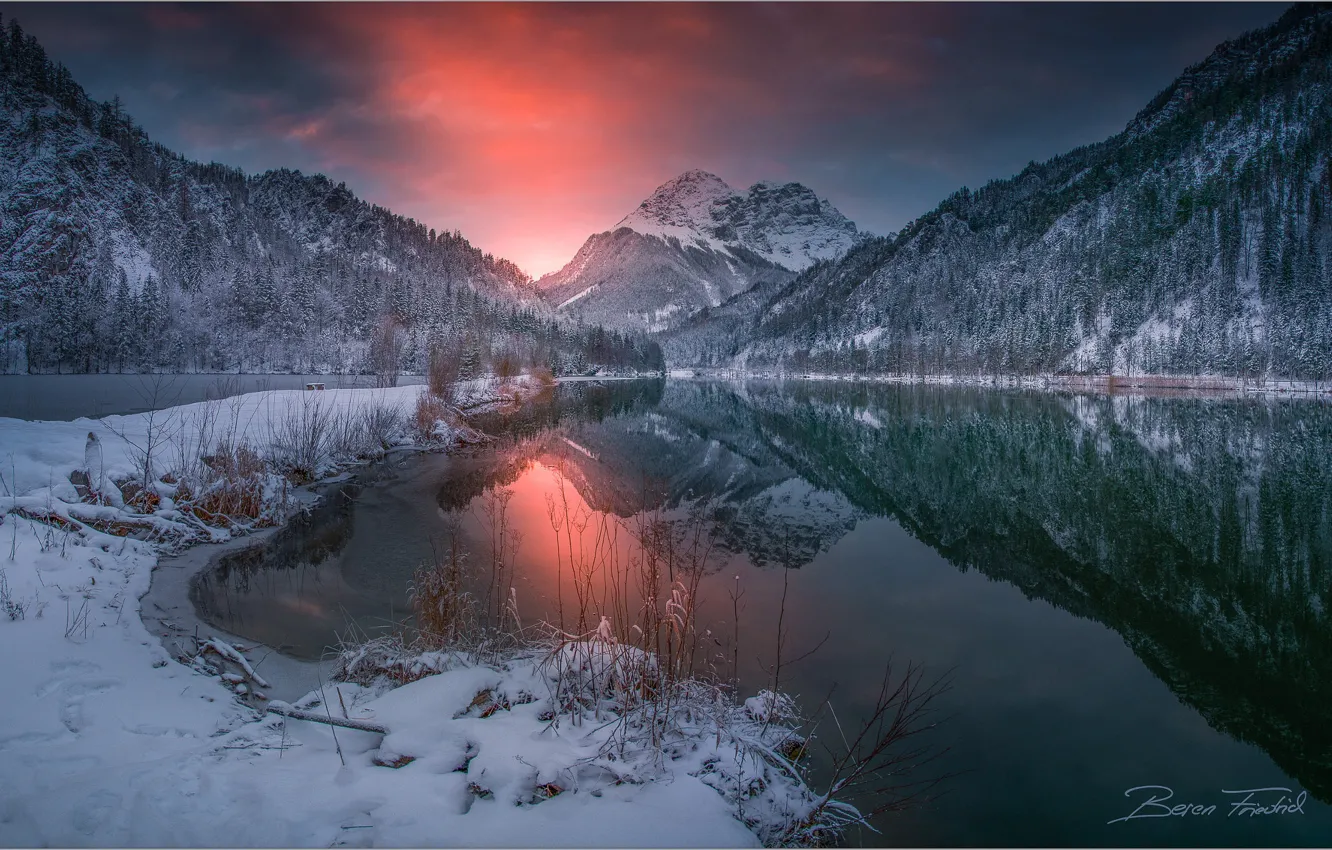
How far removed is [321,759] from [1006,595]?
1023 centimetres

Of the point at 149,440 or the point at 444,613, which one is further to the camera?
the point at 149,440

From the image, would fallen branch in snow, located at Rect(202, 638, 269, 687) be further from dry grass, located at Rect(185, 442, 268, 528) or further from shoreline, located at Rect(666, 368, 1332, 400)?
shoreline, located at Rect(666, 368, 1332, 400)

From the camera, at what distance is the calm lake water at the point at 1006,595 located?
529 centimetres

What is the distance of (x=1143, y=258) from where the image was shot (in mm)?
106812

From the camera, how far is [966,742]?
18.8 feet

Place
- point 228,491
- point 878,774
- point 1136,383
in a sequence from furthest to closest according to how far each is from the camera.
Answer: point 1136,383
point 228,491
point 878,774

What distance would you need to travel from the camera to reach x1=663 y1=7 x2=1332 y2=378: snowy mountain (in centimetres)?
8588
